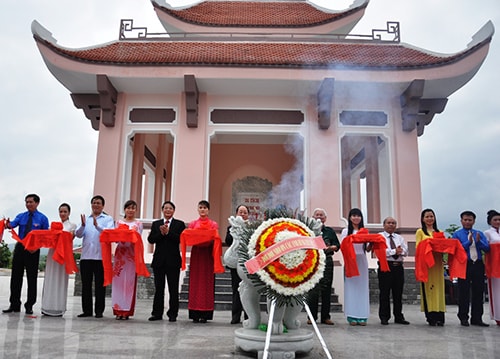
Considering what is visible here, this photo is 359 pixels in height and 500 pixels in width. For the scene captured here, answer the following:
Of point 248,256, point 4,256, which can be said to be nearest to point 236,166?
point 248,256

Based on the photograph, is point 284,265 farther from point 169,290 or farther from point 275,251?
point 169,290

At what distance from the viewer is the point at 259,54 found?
945 cm

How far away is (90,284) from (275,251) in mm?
3450

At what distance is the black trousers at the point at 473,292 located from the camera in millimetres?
5727

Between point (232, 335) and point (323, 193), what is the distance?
17.0 feet

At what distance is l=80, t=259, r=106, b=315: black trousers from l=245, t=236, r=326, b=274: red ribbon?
3.17m

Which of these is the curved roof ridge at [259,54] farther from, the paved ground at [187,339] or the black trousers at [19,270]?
the paved ground at [187,339]

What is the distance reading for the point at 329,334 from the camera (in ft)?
15.5

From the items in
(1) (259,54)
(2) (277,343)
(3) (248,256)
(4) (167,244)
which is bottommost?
(2) (277,343)

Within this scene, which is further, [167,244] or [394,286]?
[394,286]

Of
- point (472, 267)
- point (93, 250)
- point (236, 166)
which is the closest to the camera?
point (93, 250)

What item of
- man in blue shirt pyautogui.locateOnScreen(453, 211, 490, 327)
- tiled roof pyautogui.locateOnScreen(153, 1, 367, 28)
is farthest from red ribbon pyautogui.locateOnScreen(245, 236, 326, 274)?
tiled roof pyautogui.locateOnScreen(153, 1, 367, 28)

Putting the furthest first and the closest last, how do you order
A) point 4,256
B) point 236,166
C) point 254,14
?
point 4,256, point 236,166, point 254,14

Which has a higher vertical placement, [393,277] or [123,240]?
[123,240]
